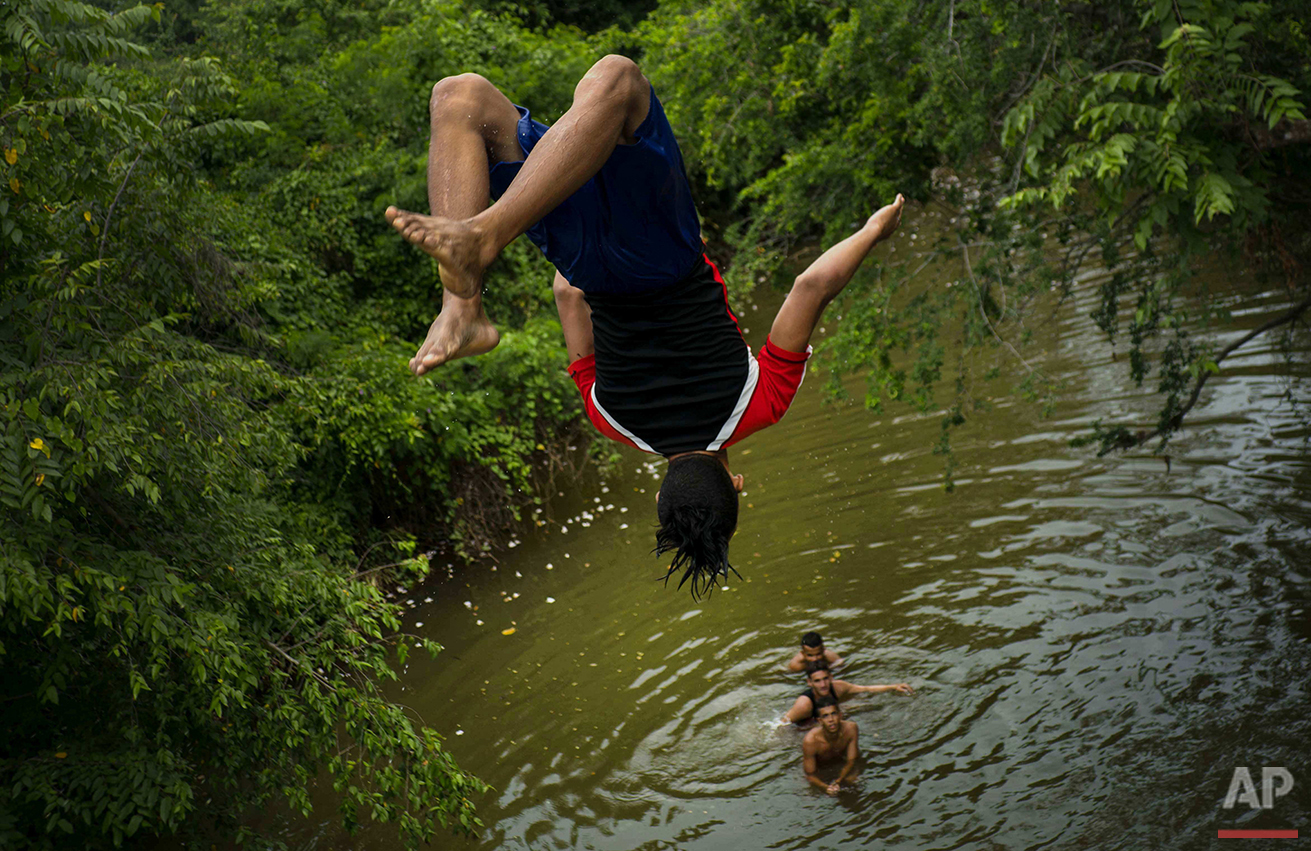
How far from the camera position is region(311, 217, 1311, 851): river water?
254 inches

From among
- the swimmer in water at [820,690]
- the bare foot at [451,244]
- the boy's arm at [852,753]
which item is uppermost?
the bare foot at [451,244]

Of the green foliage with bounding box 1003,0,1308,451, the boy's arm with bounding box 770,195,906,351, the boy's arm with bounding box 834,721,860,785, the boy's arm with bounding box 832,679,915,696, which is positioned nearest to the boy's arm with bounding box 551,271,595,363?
the boy's arm with bounding box 770,195,906,351

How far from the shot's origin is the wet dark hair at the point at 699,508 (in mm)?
3211

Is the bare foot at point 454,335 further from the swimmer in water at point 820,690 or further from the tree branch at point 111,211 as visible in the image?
the swimmer in water at point 820,690

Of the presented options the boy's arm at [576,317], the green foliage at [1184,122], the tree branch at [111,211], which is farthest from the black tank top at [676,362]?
the tree branch at [111,211]

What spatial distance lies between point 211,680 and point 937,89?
5821mm

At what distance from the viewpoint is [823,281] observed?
3.17 m

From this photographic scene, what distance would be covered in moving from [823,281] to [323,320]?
8.52 meters

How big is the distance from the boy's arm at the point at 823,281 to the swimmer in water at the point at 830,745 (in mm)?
4353

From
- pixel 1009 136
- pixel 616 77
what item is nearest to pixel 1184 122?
pixel 1009 136

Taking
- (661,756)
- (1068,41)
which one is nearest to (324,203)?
(661,756)

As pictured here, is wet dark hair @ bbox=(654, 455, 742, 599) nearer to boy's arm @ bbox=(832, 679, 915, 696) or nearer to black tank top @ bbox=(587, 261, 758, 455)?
black tank top @ bbox=(587, 261, 758, 455)

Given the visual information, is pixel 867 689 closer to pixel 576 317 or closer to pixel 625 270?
pixel 576 317

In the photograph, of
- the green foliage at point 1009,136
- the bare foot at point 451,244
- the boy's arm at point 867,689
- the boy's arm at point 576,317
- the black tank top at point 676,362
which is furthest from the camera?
the boy's arm at point 867,689
